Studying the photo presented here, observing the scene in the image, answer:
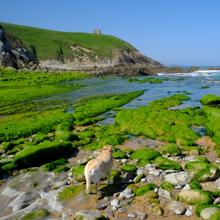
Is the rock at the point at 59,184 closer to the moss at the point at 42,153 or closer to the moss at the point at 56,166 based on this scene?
the moss at the point at 56,166

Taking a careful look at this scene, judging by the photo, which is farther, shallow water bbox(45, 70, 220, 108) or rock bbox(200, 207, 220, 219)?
shallow water bbox(45, 70, 220, 108)

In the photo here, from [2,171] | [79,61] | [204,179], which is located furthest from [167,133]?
[79,61]

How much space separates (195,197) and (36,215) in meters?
6.46

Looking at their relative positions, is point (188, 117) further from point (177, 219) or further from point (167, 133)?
point (177, 219)

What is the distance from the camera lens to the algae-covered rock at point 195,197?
1520cm

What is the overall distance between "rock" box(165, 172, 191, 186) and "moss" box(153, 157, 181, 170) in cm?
148

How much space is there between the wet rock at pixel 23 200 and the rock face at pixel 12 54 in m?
123

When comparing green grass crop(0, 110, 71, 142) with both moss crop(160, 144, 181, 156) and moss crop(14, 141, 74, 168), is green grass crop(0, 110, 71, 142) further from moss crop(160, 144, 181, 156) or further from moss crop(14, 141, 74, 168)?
moss crop(160, 144, 181, 156)

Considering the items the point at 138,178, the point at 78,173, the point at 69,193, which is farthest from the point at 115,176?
the point at 69,193

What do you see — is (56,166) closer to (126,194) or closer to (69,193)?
(69,193)

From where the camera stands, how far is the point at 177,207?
1505cm

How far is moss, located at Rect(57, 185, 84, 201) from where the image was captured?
1650 centimetres

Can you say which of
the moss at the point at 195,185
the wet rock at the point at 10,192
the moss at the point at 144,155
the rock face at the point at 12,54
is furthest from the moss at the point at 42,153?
the rock face at the point at 12,54

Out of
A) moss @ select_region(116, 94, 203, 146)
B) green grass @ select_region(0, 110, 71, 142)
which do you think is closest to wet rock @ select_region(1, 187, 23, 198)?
green grass @ select_region(0, 110, 71, 142)
